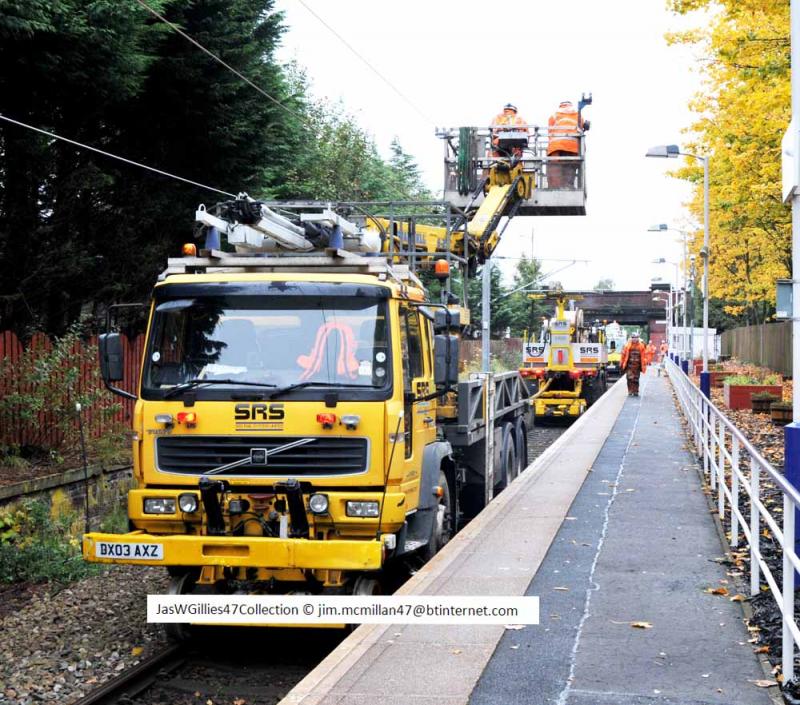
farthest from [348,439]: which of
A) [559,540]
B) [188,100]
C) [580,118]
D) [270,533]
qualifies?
[580,118]

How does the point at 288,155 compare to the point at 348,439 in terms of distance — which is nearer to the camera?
the point at 348,439

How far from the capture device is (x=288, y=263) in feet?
29.9

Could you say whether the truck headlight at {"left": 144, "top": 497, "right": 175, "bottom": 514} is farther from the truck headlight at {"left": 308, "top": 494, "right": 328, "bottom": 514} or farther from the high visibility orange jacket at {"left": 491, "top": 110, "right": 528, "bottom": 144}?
the high visibility orange jacket at {"left": 491, "top": 110, "right": 528, "bottom": 144}

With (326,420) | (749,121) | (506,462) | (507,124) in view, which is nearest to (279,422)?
(326,420)

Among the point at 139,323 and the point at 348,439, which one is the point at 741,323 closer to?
the point at 139,323

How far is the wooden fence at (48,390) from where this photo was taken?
43.4 feet

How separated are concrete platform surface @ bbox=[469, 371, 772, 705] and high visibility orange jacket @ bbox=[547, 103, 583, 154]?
44.0 ft

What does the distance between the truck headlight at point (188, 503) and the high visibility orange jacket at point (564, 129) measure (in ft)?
59.0

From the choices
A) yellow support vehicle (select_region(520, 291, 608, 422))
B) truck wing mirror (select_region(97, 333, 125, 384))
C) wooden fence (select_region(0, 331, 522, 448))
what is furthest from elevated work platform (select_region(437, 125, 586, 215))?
truck wing mirror (select_region(97, 333, 125, 384))

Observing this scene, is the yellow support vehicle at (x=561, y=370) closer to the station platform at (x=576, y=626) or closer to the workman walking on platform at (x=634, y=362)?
the workman walking on platform at (x=634, y=362)

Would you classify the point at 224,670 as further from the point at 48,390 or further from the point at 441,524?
the point at 48,390

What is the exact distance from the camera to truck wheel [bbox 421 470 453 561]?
942 cm

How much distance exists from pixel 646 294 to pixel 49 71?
9583 centimetres

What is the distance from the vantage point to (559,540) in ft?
33.3
